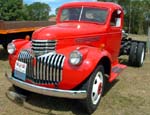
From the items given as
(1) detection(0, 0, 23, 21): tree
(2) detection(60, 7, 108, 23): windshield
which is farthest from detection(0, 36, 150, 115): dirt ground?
(1) detection(0, 0, 23, 21): tree

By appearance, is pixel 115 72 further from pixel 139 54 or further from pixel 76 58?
pixel 139 54

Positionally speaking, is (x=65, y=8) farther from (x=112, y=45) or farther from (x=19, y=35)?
(x=19, y=35)

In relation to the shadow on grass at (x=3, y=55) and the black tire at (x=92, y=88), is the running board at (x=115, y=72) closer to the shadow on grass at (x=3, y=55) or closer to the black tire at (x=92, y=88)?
the black tire at (x=92, y=88)

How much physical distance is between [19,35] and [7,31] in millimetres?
1270

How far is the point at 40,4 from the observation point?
9469 cm

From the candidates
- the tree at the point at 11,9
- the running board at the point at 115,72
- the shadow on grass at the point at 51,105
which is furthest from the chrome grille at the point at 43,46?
the tree at the point at 11,9

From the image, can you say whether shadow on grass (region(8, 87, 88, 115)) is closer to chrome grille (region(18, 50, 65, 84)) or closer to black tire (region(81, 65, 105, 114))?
black tire (region(81, 65, 105, 114))

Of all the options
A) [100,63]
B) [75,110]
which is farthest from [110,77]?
[75,110]

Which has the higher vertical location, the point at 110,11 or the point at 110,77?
the point at 110,11

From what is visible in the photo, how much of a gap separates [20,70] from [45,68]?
58cm

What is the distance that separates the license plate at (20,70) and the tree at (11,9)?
170ft

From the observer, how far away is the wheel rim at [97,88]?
6172 mm

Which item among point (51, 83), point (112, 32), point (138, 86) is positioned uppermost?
point (112, 32)

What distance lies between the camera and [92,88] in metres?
5.98
